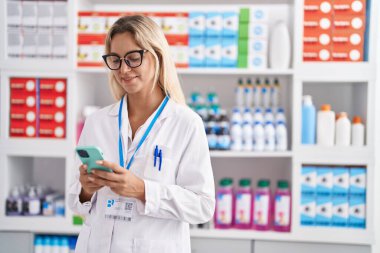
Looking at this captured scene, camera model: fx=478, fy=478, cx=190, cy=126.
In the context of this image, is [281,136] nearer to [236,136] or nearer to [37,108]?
[236,136]

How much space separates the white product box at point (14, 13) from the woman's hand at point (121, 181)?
6.66 ft

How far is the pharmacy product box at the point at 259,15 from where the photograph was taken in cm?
314

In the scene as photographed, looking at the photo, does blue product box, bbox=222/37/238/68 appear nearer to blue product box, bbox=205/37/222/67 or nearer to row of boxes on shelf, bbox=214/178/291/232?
blue product box, bbox=205/37/222/67

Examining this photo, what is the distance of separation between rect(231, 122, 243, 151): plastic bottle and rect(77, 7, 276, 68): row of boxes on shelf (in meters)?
0.41

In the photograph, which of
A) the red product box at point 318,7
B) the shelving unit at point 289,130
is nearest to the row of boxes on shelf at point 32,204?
the shelving unit at point 289,130

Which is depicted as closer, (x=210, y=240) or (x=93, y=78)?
(x=210, y=240)

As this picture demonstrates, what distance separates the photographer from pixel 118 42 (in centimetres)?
168

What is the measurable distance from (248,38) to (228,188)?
1.02m

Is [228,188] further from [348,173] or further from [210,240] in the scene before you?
[348,173]

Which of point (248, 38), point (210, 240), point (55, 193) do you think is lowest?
point (210, 240)

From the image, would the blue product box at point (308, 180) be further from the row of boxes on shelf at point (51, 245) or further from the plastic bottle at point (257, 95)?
the row of boxes on shelf at point (51, 245)

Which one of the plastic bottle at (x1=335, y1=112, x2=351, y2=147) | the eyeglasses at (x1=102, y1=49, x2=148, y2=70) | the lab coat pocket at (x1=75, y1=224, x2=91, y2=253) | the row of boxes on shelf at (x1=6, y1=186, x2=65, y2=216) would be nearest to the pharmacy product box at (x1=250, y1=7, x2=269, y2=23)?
the plastic bottle at (x1=335, y1=112, x2=351, y2=147)

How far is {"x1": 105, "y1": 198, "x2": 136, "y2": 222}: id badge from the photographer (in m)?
1.68

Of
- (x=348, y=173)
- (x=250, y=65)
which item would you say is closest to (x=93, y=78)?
(x=250, y=65)
